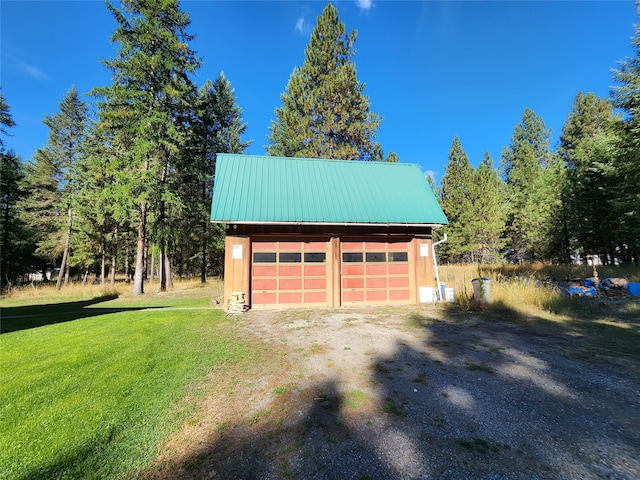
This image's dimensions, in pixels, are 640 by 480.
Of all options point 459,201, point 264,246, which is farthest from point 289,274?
point 459,201

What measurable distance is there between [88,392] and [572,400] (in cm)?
640

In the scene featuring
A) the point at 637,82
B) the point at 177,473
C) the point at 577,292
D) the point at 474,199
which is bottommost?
the point at 177,473

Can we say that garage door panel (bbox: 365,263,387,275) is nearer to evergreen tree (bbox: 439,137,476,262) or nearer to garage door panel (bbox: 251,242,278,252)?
garage door panel (bbox: 251,242,278,252)

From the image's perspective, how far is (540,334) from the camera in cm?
654

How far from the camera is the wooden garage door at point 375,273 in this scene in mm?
10812

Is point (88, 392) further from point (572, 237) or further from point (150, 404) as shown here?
point (572, 237)

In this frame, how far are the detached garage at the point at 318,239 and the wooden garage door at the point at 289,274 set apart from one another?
36 millimetres

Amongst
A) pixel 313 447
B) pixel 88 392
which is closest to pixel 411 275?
pixel 313 447

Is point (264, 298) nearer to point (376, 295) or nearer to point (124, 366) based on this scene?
point (376, 295)

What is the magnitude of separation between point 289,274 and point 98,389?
22.3ft

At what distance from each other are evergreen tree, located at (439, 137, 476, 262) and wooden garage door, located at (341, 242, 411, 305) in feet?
60.9

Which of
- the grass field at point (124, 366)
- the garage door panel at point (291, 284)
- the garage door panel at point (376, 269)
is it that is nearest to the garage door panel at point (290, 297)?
the garage door panel at point (291, 284)

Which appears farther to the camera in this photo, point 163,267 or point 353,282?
point 163,267

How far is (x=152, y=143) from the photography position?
596 inches
